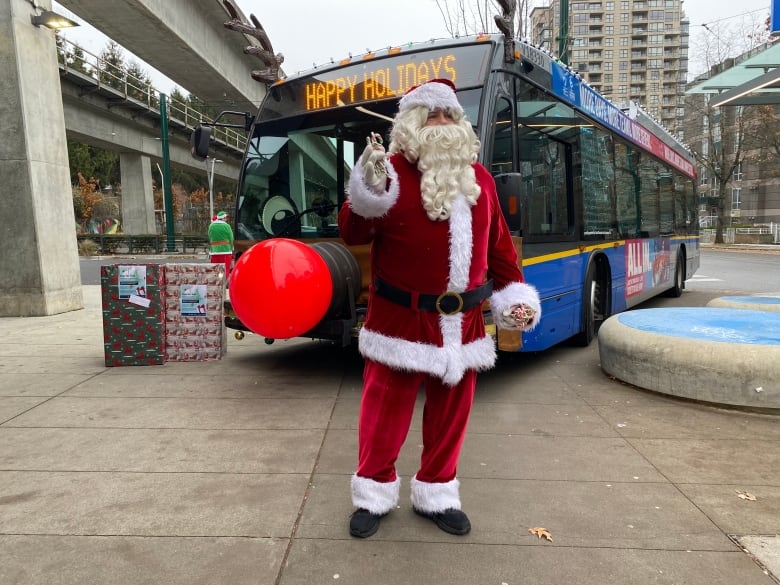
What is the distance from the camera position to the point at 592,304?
23.2 ft

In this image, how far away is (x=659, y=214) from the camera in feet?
32.1

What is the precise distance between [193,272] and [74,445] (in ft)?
8.18

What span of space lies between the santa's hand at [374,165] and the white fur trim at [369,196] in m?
0.03

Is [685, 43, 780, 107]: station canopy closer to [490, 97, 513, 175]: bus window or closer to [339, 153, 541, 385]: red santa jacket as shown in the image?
[490, 97, 513, 175]: bus window

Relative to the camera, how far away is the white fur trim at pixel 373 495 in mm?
2727

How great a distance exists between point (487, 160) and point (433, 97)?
211 centimetres

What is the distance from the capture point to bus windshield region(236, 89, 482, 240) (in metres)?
5.28

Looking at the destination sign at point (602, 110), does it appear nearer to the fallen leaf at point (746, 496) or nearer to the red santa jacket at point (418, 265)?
the red santa jacket at point (418, 265)

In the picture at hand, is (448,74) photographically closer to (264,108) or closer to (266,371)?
(264,108)

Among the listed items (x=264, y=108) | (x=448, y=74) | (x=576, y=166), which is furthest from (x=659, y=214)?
(x=264, y=108)

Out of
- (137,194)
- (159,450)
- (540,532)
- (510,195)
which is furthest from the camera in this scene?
(137,194)

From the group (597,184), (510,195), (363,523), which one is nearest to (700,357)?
(510,195)

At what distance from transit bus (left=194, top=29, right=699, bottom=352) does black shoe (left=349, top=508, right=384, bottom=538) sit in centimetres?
165

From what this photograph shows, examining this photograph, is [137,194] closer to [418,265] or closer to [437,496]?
[418,265]
